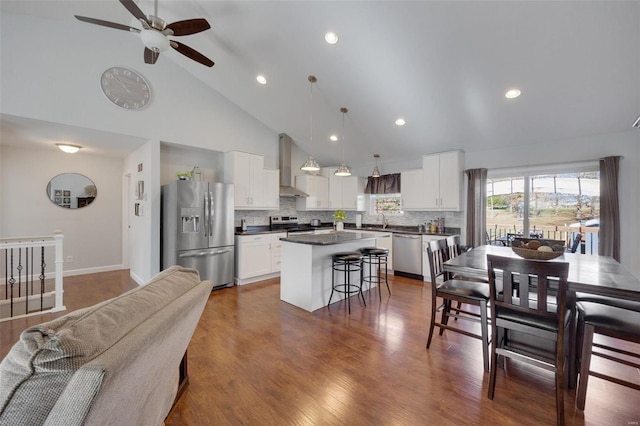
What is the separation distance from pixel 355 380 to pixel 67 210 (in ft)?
20.1

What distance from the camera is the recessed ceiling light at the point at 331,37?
3197 millimetres

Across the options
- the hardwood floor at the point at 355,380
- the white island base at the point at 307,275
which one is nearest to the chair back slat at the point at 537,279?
the hardwood floor at the point at 355,380

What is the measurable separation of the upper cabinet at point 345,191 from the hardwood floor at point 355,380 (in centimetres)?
355

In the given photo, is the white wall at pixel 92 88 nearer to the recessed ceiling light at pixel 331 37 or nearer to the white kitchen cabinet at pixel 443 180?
the recessed ceiling light at pixel 331 37

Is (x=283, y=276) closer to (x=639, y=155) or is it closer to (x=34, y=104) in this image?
(x=34, y=104)

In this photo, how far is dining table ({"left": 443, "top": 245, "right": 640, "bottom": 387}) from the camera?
65.1 inches

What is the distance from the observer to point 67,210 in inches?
197

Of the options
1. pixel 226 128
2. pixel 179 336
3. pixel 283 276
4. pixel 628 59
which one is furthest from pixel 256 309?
pixel 628 59

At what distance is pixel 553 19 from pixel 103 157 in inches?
292

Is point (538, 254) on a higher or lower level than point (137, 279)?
higher

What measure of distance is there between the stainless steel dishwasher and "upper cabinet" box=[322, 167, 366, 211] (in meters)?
1.46

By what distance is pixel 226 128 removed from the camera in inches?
199

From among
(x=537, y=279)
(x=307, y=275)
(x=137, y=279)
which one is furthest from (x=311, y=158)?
(x=137, y=279)

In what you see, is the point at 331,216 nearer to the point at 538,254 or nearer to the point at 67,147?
the point at 538,254
